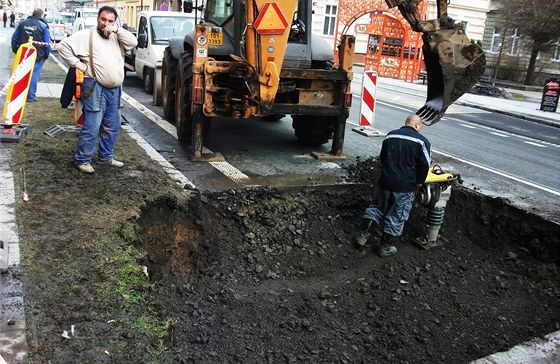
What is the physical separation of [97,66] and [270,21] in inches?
85.6

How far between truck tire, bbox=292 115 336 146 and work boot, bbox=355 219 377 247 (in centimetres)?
320

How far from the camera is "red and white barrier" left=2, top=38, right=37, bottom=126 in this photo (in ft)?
23.4

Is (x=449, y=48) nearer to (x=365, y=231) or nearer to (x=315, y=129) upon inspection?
(x=365, y=231)

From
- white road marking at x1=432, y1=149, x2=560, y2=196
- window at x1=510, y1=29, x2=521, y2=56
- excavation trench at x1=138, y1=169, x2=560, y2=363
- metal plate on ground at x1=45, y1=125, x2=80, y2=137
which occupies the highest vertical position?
window at x1=510, y1=29, x2=521, y2=56

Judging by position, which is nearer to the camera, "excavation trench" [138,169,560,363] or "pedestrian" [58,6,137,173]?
"excavation trench" [138,169,560,363]

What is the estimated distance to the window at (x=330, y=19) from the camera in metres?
36.0

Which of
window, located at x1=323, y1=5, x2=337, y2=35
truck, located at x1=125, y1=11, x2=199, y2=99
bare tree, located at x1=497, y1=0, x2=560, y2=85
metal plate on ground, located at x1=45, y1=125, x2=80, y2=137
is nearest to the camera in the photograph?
metal plate on ground, located at x1=45, y1=125, x2=80, y2=137

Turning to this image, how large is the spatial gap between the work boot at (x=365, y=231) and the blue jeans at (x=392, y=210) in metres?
0.05

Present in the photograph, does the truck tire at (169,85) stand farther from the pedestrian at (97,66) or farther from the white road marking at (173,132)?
the pedestrian at (97,66)

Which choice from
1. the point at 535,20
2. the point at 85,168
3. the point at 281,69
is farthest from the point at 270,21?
the point at 535,20

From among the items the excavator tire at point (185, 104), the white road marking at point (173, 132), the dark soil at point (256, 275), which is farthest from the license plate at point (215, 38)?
the dark soil at point (256, 275)

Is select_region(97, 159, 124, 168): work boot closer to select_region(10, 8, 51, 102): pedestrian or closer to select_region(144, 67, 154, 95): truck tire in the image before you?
select_region(10, 8, 51, 102): pedestrian

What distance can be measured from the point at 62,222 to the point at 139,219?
2.26ft

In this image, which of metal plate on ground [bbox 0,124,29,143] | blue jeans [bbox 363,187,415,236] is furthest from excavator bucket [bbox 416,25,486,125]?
metal plate on ground [bbox 0,124,29,143]
